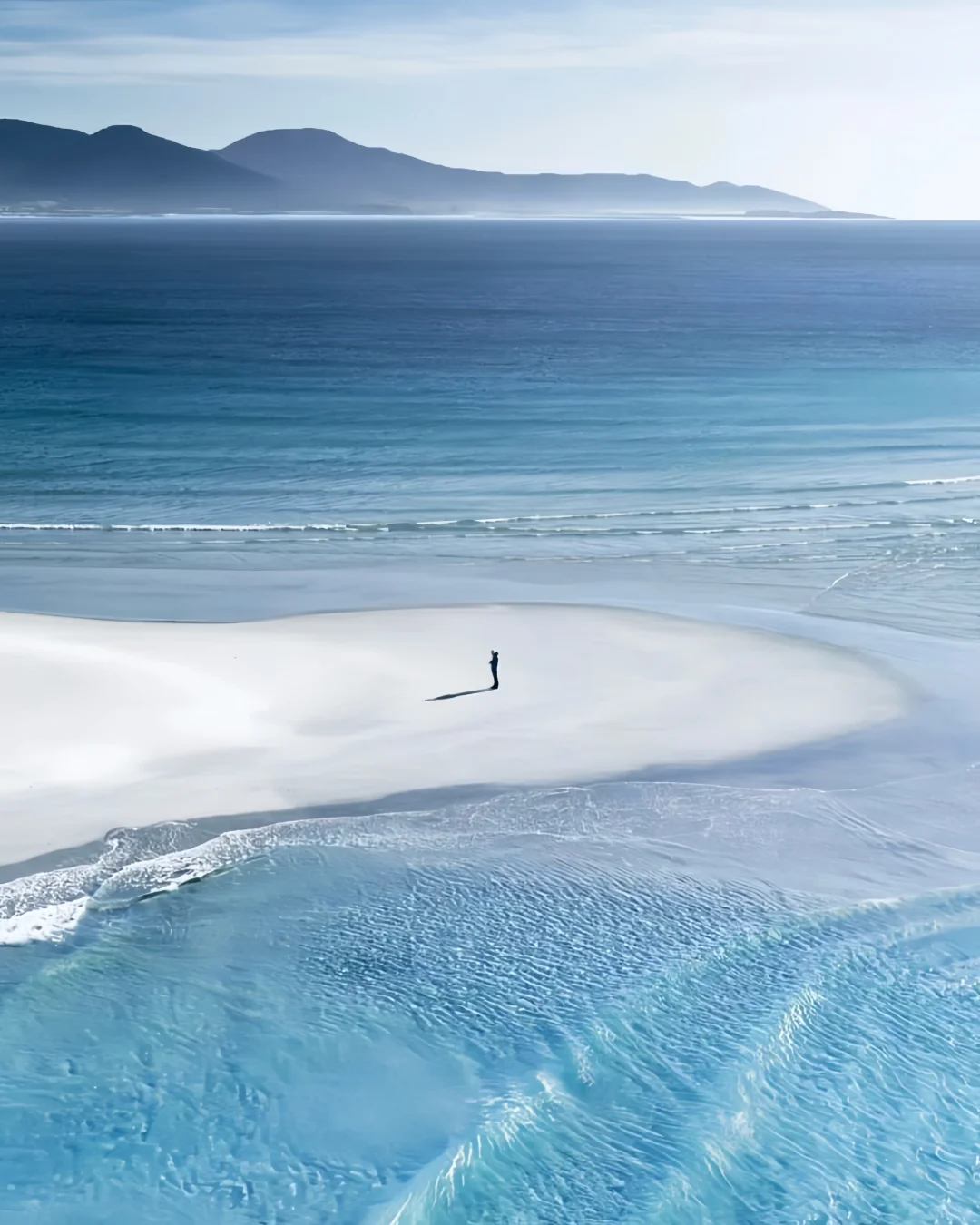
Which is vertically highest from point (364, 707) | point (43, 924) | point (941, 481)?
point (941, 481)

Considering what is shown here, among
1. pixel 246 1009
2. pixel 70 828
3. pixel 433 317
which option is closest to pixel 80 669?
pixel 70 828

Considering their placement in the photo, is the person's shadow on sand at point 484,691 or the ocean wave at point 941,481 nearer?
the person's shadow on sand at point 484,691

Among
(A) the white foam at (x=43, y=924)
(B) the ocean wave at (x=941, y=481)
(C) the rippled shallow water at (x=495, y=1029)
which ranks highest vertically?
(B) the ocean wave at (x=941, y=481)

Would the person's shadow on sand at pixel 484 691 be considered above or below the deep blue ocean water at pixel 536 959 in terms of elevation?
above

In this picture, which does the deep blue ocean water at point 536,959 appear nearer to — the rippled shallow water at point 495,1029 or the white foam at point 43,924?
the rippled shallow water at point 495,1029

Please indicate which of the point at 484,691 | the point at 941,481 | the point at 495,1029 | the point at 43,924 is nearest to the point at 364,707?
the point at 484,691

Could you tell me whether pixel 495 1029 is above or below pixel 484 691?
below

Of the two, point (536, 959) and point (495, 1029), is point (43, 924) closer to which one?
point (495, 1029)

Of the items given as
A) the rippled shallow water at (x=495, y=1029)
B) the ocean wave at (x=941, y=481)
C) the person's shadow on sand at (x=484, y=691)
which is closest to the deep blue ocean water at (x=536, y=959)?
the rippled shallow water at (x=495, y=1029)

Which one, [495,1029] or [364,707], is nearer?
[495,1029]
